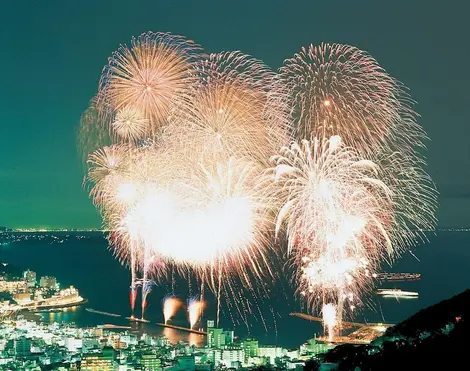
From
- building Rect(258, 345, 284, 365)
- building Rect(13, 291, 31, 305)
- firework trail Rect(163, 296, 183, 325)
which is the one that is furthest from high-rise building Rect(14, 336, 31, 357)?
building Rect(13, 291, 31, 305)

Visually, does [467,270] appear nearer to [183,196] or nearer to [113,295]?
[113,295]

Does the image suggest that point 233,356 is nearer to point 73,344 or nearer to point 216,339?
point 216,339

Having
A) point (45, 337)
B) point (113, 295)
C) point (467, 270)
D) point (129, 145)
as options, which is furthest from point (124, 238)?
point (467, 270)

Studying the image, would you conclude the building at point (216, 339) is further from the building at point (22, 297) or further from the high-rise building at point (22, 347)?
the building at point (22, 297)

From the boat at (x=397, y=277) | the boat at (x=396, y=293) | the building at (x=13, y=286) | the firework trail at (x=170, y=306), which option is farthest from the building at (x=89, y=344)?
the building at (x=13, y=286)

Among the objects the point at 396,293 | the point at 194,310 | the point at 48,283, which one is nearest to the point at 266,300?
the point at 194,310

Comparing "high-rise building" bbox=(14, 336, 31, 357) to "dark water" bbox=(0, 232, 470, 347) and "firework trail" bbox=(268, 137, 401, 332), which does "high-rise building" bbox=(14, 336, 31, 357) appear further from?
"firework trail" bbox=(268, 137, 401, 332)
